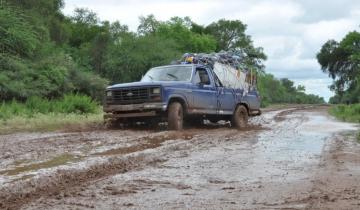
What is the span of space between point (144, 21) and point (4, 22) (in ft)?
140

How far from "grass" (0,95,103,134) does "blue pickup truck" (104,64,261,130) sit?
128 centimetres

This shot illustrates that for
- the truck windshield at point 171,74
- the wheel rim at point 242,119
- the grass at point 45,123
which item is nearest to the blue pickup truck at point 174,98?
the truck windshield at point 171,74

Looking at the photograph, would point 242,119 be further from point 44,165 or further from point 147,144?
point 44,165

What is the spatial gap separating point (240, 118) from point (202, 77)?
2588 mm

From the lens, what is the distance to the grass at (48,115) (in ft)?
54.4

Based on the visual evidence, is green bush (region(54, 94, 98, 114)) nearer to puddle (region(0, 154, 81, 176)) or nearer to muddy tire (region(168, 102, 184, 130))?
muddy tire (region(168, 102, 184, 130))

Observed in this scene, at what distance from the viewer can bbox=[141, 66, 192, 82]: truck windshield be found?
17141 mm

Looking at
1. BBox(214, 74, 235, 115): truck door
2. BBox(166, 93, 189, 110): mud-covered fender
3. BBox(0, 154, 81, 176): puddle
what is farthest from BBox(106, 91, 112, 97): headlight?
BBox(0, 154, 81, 176): puddle

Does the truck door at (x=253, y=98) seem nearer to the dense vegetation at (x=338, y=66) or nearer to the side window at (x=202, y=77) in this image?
the side window at (x=202, y=77)

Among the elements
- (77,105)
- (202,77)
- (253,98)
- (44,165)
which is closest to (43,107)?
(77,105)

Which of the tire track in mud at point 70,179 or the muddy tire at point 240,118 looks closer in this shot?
the tire track in mud at point 70,179

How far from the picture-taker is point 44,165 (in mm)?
8164

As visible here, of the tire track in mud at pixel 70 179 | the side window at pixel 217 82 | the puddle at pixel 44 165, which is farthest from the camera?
the side window at pixel 217 82

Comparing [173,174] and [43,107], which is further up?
[43,107]
